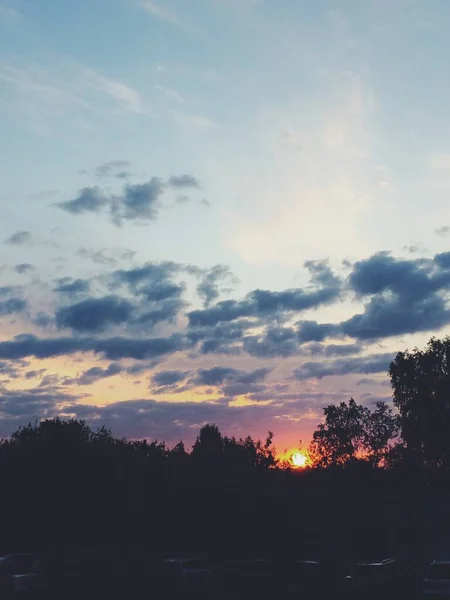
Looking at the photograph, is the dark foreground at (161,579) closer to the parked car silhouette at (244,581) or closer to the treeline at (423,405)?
the parked car silhouette at (244,581)

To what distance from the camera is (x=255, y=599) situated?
99.3ft

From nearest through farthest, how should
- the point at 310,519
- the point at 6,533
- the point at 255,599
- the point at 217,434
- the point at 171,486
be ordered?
1. the point at 255,599
2. the point at 6,533
3. the point at 171,486
4. the point at 310,519
5. the point at 217,434

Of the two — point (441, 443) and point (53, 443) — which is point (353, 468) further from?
point (53, 443)

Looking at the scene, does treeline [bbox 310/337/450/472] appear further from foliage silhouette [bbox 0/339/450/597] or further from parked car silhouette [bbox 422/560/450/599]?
parked car silhouette [bbox 422/560/450/599]

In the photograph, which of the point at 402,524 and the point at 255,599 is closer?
the point at 255,599

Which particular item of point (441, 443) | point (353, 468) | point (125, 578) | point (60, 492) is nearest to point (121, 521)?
point (60, 492)

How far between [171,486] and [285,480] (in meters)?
19.2

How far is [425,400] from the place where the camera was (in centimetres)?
7569

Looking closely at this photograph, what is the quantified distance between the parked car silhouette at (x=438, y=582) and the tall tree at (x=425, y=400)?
156ft

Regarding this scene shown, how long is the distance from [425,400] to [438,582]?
49.3 m

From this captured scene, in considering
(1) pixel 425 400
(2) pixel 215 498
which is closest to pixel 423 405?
(1) pixel 425 400

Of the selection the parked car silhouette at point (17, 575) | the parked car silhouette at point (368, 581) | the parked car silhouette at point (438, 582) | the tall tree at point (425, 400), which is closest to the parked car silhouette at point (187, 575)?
the parked car silhouette at point (17, 575)

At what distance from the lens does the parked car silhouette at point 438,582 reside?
27750 mm

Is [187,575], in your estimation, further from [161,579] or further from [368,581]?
[368,581]
